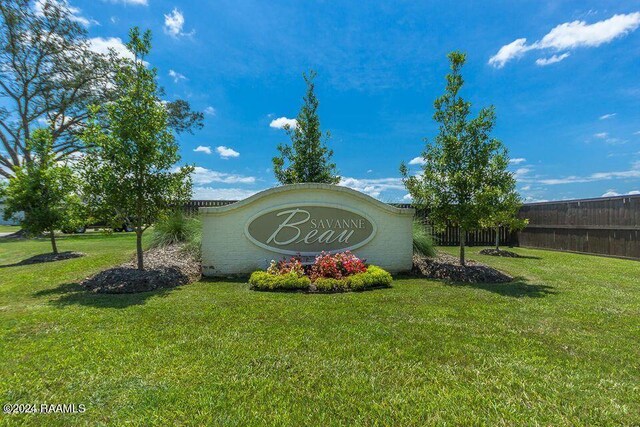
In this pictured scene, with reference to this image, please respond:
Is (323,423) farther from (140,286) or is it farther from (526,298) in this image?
(140,286)

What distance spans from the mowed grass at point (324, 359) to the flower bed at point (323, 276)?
2.09 ft

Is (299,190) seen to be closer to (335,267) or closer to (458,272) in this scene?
(335,267)

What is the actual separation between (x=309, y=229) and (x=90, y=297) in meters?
4.33

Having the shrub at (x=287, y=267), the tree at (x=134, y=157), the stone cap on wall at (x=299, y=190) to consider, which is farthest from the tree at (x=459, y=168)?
the tree at (x=134, y=157)

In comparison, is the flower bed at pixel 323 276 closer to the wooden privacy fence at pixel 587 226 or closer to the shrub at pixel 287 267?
the shrub at pixel 287 267

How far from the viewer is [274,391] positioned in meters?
2.33

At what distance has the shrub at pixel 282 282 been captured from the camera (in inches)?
226

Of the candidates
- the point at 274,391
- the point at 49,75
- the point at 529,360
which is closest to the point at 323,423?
the point at 274,391

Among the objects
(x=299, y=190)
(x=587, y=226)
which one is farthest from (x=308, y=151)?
(x=587, y=226)

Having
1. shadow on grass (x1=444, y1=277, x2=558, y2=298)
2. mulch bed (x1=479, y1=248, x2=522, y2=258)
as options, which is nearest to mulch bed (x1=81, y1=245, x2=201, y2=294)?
shadow on grass (x1=444, y1=277, x2=558, y2=298)

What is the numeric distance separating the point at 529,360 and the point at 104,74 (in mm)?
24096

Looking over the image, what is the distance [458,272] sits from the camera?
23.0 ft

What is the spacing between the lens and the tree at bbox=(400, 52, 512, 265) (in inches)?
271

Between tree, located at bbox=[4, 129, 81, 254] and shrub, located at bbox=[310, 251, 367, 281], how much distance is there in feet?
22.8
